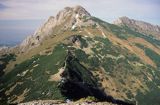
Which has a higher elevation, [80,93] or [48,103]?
[48,103]

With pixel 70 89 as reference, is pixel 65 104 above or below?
above

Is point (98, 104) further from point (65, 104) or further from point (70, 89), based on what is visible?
point (70, 89)

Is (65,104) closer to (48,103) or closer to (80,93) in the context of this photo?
(48,103)

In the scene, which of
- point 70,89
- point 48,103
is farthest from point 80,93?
point 48,103

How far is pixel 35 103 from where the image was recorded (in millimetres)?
51219

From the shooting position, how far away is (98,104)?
48688mm

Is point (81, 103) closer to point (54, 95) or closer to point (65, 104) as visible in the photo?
point (65, 104)

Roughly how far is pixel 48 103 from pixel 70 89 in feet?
471

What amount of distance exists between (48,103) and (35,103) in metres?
2.07

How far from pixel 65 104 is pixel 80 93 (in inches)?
5598

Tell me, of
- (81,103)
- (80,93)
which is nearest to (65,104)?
(81,103)

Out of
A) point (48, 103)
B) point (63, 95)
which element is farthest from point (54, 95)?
point (48, 103)

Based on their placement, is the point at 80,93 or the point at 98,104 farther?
the point at 80,93

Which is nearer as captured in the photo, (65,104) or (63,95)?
(65,104)
